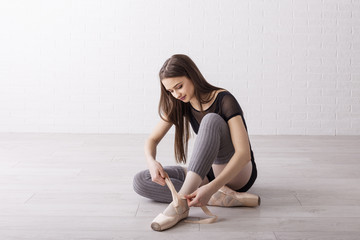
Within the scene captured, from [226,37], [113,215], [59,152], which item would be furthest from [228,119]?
[226,37]

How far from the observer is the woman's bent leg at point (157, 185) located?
100 inches

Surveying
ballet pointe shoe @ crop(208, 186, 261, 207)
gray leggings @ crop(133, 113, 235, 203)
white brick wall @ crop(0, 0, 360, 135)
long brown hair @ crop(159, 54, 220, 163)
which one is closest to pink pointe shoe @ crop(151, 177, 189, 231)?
gray leggings @ crop(133, 113, 235, 203)

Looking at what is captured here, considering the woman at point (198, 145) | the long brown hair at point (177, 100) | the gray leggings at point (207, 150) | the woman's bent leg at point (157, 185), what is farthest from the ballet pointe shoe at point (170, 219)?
the long brown hair at point (177, 100)

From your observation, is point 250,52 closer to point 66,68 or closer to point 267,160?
point 267,160

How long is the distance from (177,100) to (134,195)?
661 mm

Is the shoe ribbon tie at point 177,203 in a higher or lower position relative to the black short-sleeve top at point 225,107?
lower

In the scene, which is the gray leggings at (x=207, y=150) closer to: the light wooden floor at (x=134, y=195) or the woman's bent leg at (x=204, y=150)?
the woman's bent leg at (x=204, y=150)

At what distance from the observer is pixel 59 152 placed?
4.04 meters

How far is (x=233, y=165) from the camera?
7.29 ft

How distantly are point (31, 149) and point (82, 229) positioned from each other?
2.15 metres

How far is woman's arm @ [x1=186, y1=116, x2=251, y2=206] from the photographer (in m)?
2.13

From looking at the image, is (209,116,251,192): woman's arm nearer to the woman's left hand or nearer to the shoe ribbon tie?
the woman's left hand

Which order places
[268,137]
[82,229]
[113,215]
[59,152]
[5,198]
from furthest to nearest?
[268,137] → [59,152] → [5,198] → [113,215] → [82,229]

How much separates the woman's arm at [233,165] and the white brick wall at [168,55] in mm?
2805
